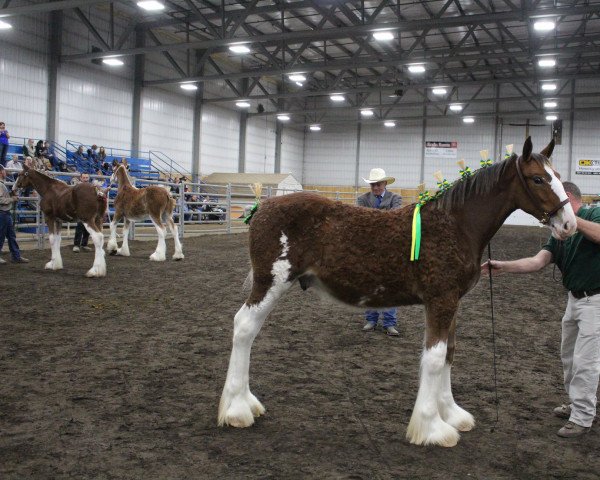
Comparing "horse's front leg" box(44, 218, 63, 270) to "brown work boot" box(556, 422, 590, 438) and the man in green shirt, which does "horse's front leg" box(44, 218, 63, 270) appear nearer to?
the man in green shirt

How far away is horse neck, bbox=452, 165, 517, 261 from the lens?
3592mm

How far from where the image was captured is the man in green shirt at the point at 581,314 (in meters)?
3.61

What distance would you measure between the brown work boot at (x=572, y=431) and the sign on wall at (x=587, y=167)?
35154 mm

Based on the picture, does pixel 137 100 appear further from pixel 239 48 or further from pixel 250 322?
pixel 250 322

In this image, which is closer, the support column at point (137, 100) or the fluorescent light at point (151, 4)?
the fluorescent light at point (151, 4)

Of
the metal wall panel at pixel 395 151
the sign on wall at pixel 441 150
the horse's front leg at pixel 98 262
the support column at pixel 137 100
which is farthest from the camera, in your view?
the metal wall panel at pixel 395 151

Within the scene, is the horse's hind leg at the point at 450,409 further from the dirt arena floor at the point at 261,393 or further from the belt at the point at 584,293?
the belt at the point at 584,293

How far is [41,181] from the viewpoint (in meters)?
10.4

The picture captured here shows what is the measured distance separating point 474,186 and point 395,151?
119 feet

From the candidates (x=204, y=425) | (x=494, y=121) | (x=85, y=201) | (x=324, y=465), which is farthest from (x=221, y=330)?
(x=494, y=121)

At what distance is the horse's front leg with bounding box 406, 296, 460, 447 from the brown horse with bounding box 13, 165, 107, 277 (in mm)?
7172

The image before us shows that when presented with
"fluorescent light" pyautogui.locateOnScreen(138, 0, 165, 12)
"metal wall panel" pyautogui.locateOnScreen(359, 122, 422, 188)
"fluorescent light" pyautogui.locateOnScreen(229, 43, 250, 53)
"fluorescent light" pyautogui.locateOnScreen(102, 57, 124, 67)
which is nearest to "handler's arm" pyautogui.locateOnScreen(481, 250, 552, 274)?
"fluorescent light" pyautogui.locateOnScreen(138, 0, 165, 12)

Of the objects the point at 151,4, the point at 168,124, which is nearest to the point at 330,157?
the point at 168,124

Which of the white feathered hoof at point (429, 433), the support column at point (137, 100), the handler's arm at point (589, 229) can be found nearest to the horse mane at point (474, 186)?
the handler's arm at point (589, 229)
